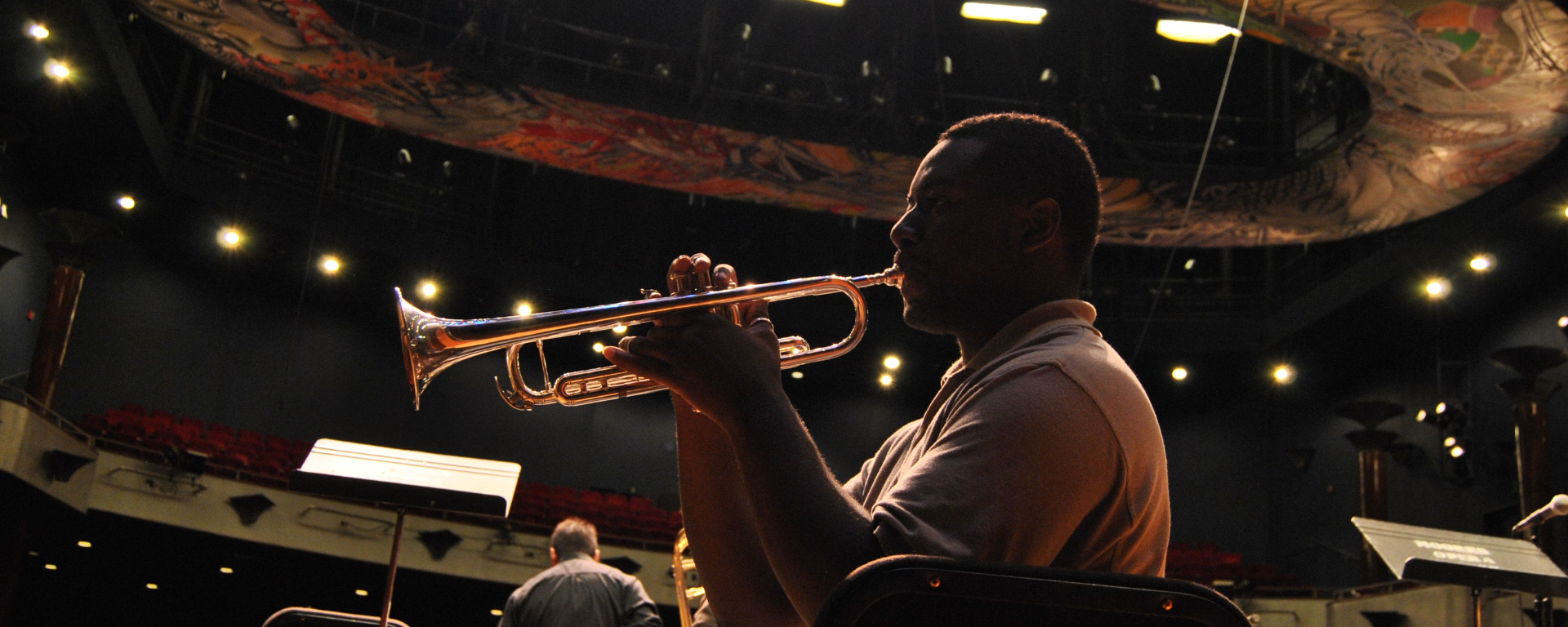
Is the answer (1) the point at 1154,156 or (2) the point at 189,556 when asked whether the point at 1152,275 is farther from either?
(2) the point at 189,556

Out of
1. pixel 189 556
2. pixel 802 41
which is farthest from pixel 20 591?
pixel 802 41

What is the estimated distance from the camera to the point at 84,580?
537 inches

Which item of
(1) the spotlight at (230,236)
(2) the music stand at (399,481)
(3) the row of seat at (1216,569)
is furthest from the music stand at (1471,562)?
(1) the spotlight at (230,236)

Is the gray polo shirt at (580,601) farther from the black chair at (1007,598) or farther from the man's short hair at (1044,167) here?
the black chair at (1007,598)

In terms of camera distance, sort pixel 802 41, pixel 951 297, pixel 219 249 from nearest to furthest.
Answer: pixel 951 297 < pixel 219 249 < pixel 802 41

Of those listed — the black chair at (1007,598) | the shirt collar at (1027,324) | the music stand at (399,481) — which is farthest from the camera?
the music stand at (399,481)

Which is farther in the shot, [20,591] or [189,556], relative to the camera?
[20,591]

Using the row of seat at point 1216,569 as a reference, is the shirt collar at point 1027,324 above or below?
below

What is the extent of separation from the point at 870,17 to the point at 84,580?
1225 centimetres

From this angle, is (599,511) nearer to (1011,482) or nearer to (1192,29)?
(1192,29)

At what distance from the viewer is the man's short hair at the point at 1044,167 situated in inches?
60.1

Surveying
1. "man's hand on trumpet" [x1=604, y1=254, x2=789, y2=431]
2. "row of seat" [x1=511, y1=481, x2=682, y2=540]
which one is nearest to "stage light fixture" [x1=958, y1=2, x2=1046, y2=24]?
"row of seat" [x1=511, y1=481, x2=682, y2=540]

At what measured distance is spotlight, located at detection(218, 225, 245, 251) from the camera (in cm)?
1405

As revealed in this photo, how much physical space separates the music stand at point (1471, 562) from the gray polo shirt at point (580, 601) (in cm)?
309
